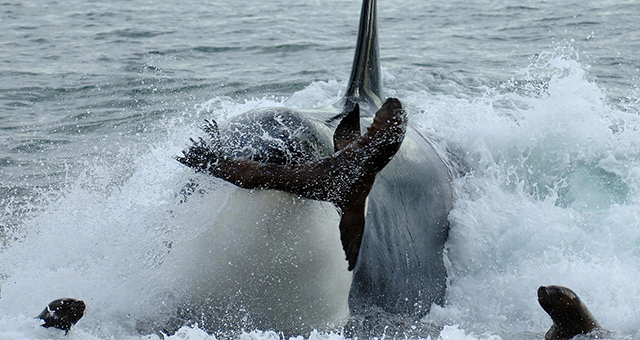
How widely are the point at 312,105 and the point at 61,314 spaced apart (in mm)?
6351

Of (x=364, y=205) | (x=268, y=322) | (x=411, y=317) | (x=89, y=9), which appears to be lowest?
(x=89, y=9)

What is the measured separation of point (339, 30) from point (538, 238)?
9.48 meters

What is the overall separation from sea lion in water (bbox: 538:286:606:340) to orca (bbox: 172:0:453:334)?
863mm

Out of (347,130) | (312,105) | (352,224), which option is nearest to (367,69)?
(347,130)

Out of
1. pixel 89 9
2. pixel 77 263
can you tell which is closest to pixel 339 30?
pixel 89 9

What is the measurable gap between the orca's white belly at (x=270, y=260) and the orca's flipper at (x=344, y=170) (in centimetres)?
9

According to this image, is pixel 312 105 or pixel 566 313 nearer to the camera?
pixel 566 313

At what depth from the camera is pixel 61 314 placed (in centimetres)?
376

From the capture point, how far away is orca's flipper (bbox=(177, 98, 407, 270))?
3463 mm

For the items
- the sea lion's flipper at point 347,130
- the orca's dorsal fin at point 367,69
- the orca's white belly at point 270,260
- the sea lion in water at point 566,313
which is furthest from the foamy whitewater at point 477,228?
the sea lion's flipper at point 347,130

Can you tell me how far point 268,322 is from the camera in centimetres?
406

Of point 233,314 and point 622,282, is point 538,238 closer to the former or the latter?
point 622,282

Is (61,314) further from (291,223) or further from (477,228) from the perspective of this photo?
(477,228)

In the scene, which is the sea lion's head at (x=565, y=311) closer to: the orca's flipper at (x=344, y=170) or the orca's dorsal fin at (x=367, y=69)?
the orca's flipper at (x=344, y=170)
